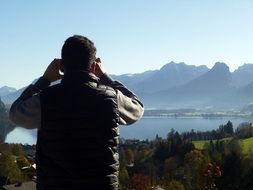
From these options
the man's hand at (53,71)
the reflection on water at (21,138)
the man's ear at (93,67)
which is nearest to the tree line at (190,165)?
the man's ear at (93,67)

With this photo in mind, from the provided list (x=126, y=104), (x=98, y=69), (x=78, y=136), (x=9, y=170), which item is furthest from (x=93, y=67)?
(x=9, y=170)

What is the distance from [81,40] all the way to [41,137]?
1.59 ft

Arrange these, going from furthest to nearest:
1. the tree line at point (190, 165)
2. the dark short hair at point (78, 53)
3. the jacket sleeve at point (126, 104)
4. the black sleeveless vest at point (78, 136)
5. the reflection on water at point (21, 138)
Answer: the reflection on water at point (21, 138), the tree line at point (190, 165), the jacket sleeve at point (126, 104), the dark short hair at point (78, 53), the black sleeveless vest at point (78, 136)

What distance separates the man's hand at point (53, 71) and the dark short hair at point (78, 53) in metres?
0.05

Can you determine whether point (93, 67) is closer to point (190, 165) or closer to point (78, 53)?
point (78, 53)

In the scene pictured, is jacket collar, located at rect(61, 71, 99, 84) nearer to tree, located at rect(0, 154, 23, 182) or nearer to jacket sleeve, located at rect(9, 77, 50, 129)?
jacket sleeve, located at rect(9, 77, 50, 129)

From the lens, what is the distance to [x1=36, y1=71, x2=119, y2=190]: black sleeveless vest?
2.38 meters

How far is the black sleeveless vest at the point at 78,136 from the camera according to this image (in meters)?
2.38

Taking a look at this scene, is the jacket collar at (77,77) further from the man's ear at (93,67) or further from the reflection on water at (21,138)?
the reflection on water at (21,138)

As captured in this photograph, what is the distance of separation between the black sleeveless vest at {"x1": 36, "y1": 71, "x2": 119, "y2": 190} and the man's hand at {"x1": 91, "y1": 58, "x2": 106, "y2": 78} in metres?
0.12

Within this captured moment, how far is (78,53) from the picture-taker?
2.50 metres

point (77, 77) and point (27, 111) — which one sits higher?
point (77, 77)

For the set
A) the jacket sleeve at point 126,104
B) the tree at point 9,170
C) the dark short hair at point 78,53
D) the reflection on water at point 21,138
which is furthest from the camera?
the reflection on water at point 21,138

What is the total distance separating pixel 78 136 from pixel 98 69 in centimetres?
42
